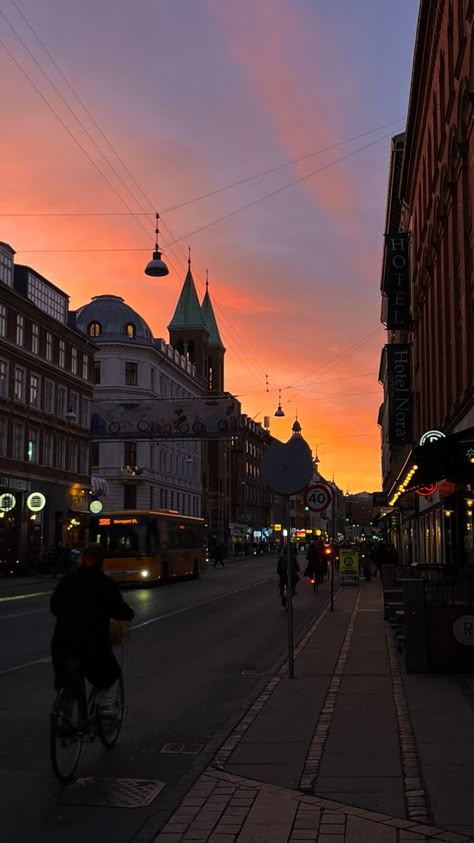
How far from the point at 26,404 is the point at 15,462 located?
3572 mm

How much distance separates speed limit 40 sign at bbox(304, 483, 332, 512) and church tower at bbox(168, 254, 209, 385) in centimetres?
8708

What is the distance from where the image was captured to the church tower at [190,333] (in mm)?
108625

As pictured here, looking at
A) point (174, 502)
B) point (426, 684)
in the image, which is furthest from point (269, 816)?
point (174, 502)

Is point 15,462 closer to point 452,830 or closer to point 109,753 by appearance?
point 109,753

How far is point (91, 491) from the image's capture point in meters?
63.2

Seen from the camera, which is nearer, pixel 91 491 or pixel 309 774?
pixel 309 774

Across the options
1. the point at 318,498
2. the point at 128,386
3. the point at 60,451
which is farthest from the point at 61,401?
the point at 318,498

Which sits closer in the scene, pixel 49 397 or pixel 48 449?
pixel 48 449

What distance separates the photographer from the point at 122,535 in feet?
120

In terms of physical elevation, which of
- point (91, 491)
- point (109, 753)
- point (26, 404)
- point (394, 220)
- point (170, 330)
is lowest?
point (109, 753)

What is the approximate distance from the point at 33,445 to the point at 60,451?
4.57 meters

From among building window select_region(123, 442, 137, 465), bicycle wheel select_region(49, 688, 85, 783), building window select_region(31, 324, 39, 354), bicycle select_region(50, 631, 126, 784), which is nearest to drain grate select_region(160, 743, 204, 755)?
bicycle select_region(50, 631, 126, 784)

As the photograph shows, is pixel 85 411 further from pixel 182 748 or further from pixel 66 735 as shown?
pixel 66 735

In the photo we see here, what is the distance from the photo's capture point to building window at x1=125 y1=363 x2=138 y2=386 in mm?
80844
